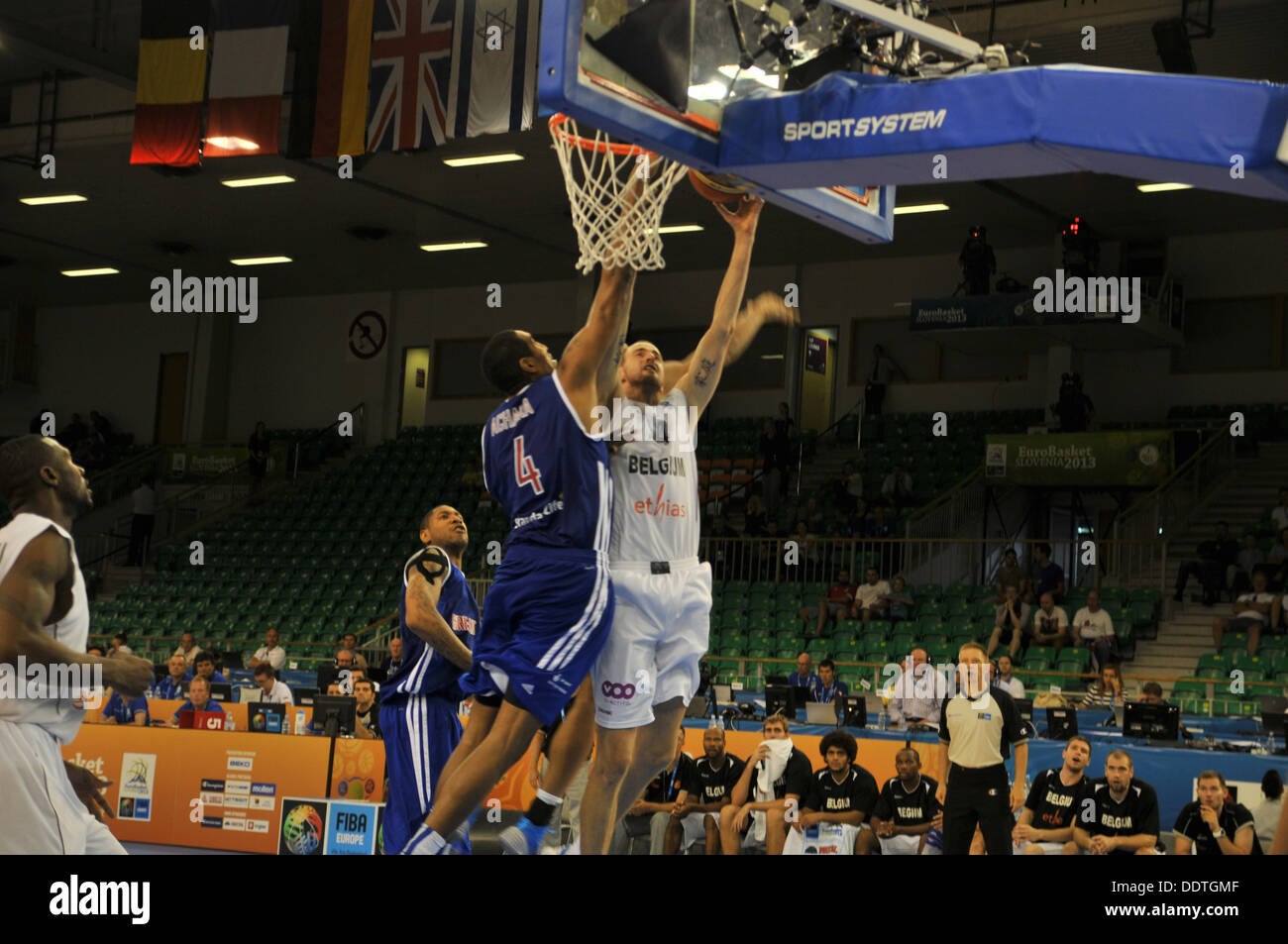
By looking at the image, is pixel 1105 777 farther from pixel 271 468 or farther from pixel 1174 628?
pixel 271 468

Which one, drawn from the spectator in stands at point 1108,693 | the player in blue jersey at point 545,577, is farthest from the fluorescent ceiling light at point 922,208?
the player in blue jersey at point 545,577

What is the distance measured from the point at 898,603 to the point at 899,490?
13.0 feet

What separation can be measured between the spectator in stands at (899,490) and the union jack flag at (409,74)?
9.63 metres

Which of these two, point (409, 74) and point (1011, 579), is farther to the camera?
point (1011, 579)

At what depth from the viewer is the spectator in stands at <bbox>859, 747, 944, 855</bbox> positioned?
11211 mm

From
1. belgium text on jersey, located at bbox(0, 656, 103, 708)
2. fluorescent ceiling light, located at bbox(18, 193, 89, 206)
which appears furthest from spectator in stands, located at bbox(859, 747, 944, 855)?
fluorescent ceiling light, located at bbox(18, 193, 89, 206)

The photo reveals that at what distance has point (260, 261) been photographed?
3023cm

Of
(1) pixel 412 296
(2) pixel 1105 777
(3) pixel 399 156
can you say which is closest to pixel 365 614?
(3) pixel 399 156

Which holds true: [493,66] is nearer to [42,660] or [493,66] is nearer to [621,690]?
[621,690]

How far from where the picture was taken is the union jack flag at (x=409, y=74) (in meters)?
16.2

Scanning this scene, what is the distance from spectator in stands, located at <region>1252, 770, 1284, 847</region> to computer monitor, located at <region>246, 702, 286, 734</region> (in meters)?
8.81

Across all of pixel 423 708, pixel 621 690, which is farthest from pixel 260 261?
pixel 621 690

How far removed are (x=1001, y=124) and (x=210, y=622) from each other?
21.3 m
